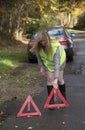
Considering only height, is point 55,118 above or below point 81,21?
above

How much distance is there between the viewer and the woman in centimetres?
718

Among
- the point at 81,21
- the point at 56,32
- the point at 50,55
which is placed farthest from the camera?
the point at 81,21

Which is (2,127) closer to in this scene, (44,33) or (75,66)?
(44,33)

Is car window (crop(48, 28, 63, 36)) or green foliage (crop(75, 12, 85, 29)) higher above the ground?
car window (crop(48, 28, 63, 36))

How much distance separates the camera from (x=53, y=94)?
787 centimetres

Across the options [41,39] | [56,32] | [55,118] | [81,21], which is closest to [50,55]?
[41,39]

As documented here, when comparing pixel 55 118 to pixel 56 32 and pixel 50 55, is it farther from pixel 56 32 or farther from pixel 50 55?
pixel 56 32

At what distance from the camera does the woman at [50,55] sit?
718 cm

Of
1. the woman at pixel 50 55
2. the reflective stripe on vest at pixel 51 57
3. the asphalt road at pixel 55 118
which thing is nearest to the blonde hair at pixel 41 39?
the woman at pixel 50 55

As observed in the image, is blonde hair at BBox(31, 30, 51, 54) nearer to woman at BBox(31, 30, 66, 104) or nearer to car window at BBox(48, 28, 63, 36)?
woman at BBox(31, 30, 66, 104)

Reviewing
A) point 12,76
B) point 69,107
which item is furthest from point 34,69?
point 69,107

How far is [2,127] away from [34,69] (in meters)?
7.46

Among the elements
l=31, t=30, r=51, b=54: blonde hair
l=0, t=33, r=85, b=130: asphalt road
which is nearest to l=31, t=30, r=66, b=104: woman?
l=31, t=30, r=51, b=54: blonde hair

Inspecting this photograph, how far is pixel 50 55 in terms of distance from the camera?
744cm
